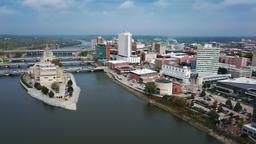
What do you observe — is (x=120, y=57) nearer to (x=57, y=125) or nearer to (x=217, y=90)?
(x=217, y=90)

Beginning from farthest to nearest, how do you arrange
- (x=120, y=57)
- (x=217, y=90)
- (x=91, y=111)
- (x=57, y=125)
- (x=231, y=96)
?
(x=120, y=57) → (x=217, y=90) → (x=231, y=96) → (x=91, y=111) → (x=57, y=125)

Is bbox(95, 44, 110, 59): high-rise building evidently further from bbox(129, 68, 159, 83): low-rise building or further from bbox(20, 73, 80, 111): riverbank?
bbox(20, 73, 80, 111): riverbank

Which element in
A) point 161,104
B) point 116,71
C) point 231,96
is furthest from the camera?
point 116,71

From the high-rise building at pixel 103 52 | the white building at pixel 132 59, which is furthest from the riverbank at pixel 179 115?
the high-rise building at pixel 103 52

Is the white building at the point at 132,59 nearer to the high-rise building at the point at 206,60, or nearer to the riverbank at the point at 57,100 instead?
the high-rise building at the point at 206,60

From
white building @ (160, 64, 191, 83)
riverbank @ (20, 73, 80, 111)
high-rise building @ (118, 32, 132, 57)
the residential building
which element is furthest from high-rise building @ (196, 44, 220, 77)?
high-rise building @ (118, 32, 132, 57)

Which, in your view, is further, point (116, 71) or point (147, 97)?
point (116, 71)

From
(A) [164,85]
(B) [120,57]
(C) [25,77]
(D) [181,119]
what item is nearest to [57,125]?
(D) [181,119]

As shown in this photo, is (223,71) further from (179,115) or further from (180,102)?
(179,115)
